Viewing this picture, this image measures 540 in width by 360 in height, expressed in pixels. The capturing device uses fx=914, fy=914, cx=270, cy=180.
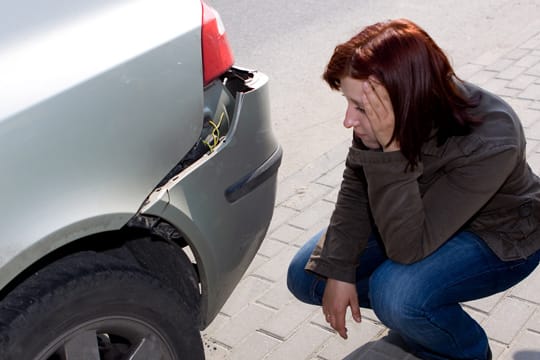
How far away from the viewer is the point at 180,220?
90.0 inches

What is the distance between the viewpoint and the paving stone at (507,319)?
2979mm

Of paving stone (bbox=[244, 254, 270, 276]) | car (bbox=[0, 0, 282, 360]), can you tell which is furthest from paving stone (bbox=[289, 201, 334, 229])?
car (bbox=[0, 0, 282, 360])

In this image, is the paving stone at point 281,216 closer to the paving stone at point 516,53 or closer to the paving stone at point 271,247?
the paving stone at point 271,247

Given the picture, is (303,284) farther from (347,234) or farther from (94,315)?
(94,315)

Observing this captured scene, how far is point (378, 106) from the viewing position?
7.57 feet

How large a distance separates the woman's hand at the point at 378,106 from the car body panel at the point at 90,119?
0.42 meters

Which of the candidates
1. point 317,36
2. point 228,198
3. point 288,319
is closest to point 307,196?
point 288,319

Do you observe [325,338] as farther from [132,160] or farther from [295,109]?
[295,109]

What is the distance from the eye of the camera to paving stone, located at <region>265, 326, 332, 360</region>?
2.95m

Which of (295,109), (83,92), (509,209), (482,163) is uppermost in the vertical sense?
(83,92)

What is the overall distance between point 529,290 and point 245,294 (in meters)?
1.01

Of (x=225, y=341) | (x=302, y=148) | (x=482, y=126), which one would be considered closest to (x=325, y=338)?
(x=225, y=341)

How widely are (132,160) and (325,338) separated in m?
1.16

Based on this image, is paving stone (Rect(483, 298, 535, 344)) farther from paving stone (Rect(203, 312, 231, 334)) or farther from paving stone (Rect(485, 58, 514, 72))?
paving stone (Rect(485, 58, 514, 72))
